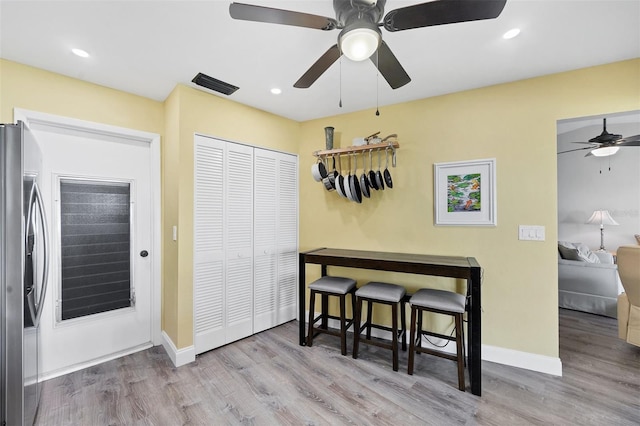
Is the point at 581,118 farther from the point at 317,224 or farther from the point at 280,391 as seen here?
the point at 280,391

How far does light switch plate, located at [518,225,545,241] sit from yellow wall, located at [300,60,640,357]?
0.04m

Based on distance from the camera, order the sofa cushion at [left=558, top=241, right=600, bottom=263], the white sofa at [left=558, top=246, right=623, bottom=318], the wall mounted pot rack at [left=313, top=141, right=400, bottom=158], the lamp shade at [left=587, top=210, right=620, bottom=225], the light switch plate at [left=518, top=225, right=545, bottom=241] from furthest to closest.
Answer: the lamp shade at [left=587, top=210, right=620, bottom=225]
the sofa cushion at [left=558, top=241, right=600, bottom=263]
the white sofa at [left=558, top=246, right=623, bottom=318]
the wall mounted pot rack at [left=313, top=141, right=400, bottom=158]
the light switch plate at [left=518, top=225, right=545, bottom=241]

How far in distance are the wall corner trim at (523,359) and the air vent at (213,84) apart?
3358 mm

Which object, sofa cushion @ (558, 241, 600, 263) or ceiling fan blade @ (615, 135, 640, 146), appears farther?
sofa cushion @ (558, 241, 600, 263)

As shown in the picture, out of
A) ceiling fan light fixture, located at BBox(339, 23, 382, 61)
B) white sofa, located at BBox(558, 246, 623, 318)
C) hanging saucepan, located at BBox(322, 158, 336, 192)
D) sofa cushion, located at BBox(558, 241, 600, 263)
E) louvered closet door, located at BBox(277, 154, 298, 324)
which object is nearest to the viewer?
ceiling fan light fixture, located at BBox(339, 23, 382, 61)

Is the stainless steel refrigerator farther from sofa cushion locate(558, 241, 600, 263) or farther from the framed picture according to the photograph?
sofa cushion locate(558, 241, 600, 263)

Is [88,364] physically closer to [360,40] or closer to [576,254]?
[360,40]

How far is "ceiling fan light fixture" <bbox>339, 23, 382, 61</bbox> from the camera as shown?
1232 millimetres

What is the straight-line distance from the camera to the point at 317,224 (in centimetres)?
346

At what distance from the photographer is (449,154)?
269 centimetres

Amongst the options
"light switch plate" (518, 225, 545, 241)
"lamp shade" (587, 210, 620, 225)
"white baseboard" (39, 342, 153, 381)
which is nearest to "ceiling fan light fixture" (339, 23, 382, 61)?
"light switch plate" (518, 225, 545, 241)

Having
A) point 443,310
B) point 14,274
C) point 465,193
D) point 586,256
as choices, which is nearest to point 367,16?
point 465,193

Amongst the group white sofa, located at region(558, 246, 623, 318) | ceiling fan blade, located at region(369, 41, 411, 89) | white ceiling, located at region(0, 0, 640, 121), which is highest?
white ceiling, located at region(0, 0, 640, 121)

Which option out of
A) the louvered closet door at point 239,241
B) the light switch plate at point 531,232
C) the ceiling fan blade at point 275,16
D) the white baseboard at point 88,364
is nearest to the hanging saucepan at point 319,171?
the louvered closet door at point 239,241
